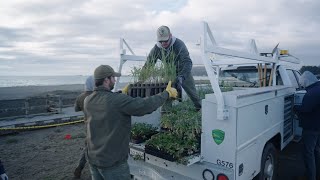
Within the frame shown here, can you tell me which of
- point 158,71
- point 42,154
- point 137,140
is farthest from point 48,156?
point 158,71

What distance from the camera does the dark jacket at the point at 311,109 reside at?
4.52 meters

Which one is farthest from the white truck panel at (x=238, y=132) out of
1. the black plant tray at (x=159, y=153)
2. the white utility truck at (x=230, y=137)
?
the black plant tray at (x=159, y=153)

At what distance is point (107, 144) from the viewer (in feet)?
10.0

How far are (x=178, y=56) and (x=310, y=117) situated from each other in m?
2.44

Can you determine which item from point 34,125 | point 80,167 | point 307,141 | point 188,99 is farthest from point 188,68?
point 34,125

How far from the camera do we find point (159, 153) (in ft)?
10.8

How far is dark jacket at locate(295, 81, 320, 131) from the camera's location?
14.8ft

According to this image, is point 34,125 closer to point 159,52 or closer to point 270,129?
point 159,52

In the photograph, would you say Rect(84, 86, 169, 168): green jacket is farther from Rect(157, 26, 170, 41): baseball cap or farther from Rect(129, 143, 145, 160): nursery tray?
Rect(157, 26, 170, 41): baseball cap

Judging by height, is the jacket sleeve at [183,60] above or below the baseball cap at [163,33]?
below

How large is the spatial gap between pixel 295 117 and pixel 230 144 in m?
3.26

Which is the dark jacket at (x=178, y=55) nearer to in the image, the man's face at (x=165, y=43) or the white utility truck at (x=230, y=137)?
the man's face at (x=165, y=43)

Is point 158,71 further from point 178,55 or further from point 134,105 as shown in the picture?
point 134,105

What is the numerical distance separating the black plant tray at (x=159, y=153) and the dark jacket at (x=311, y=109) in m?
2.71
